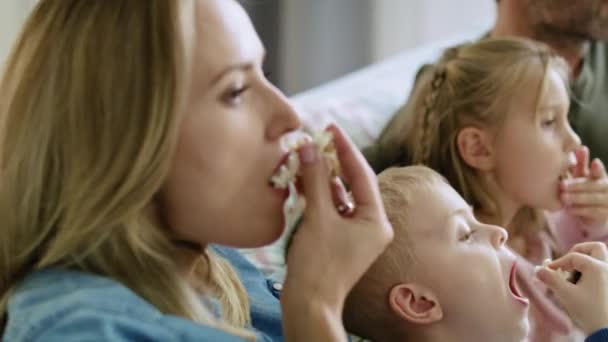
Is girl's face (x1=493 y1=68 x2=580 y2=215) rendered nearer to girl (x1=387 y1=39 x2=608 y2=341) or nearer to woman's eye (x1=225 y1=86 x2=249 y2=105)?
girl (x1=387 y1=39 x2=608 y2=341)

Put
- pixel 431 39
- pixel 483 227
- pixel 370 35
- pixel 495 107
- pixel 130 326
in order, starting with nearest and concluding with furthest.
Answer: pixel 130 326
pixel 483 227
pixel 495 107
pixel 370 35
pixel 431 39

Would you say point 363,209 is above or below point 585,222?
above

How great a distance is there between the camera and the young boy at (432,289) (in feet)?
3.95

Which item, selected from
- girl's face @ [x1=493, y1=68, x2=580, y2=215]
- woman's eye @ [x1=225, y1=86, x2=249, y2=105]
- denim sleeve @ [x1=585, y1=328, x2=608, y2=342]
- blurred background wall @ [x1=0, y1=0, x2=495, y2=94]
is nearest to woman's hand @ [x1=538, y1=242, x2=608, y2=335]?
denim sleeve @ [x1=585, y1=328, x2=608, y2=342]

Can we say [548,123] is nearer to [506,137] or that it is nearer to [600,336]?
[506,137]

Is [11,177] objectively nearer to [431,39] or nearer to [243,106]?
[243,106]

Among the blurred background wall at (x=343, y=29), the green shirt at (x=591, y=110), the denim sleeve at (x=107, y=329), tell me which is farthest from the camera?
the blurred background wall at (x=343, y=29)

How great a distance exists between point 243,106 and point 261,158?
0.06 metres

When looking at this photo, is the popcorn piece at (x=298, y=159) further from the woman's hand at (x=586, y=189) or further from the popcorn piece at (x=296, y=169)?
the woman's hand at (x=586, y=189)

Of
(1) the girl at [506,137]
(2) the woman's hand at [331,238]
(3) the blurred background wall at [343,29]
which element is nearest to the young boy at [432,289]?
(2) the woman's hand at [331,238]

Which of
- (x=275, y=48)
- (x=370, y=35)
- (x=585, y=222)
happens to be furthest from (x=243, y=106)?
(x=370, y=35)

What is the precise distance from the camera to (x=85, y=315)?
2.57ft

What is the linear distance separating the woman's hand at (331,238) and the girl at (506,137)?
648mm

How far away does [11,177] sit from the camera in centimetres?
90
